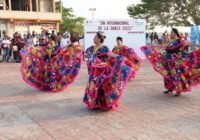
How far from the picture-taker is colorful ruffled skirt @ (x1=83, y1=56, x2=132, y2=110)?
6.08 m

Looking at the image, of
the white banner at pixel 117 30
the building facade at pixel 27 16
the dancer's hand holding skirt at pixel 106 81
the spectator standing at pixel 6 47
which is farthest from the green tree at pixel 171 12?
the dancer's hand holding skirt at pixel 106 81

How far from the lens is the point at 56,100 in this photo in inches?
290

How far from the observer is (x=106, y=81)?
6145 millimetres

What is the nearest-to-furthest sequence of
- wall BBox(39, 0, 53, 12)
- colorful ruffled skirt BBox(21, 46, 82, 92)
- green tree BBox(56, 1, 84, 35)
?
colorful ruffled skirt BBox(21, 46, 82, 92)
wall BBox(39, 0, 53, 12)
green tree BBox(56, 1, 84, 35)

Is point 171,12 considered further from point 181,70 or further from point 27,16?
point 181,70

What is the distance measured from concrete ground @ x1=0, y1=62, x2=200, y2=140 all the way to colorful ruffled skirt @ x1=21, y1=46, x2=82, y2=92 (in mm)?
285

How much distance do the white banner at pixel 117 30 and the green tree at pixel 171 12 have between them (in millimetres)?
21054

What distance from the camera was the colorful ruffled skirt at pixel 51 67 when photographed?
8.20m

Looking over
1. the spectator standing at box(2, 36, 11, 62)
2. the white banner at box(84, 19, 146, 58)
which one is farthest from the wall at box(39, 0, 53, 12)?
the white banner at box(84, 19, 146, 58)

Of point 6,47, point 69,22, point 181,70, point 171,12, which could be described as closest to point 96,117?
point 181,70

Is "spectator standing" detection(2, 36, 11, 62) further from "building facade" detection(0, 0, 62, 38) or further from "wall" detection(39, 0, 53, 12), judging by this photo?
"wall" detection(39, 0, 53, 12)

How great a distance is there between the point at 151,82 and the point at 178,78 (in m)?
2.38

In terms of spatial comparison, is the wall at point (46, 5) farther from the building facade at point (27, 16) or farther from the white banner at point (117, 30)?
the white banner at point (117, 30)

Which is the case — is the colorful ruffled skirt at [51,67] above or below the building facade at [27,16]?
below
